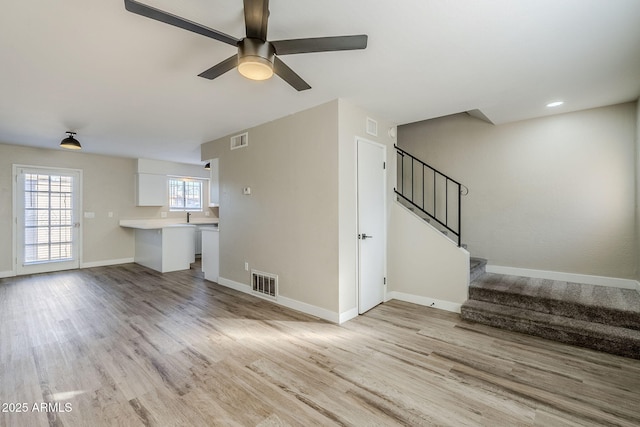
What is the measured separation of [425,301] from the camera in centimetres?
389

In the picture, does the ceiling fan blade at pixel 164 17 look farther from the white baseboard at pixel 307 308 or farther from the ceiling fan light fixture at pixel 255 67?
the white baseboard at pixel 307 308

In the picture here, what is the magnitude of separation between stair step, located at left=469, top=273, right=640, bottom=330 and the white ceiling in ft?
7.49

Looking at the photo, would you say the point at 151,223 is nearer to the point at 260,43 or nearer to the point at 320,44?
the point at 260,43

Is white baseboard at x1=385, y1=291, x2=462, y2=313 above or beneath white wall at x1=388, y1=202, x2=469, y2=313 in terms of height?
beneath

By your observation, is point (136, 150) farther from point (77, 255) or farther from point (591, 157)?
point (591, 157)

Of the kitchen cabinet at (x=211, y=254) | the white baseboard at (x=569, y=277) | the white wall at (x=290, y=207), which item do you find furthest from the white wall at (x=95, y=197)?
the white baseboard at (x=569, y=277)

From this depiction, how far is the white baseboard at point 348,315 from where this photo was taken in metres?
3.28

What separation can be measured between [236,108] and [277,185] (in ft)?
3.68

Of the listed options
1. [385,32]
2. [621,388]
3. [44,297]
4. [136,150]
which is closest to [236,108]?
[385,32]

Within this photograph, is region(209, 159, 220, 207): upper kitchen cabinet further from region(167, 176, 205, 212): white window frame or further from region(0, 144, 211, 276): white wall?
region(167, 176, 205, 212): white window frame

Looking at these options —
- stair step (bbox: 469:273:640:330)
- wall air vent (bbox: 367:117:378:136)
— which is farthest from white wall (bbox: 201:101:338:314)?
stair step (bbox: 469:273:640:330)

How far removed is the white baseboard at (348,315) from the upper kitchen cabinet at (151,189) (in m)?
6.08

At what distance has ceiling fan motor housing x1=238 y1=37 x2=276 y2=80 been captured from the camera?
1.60 metres

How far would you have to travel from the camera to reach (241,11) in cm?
176
